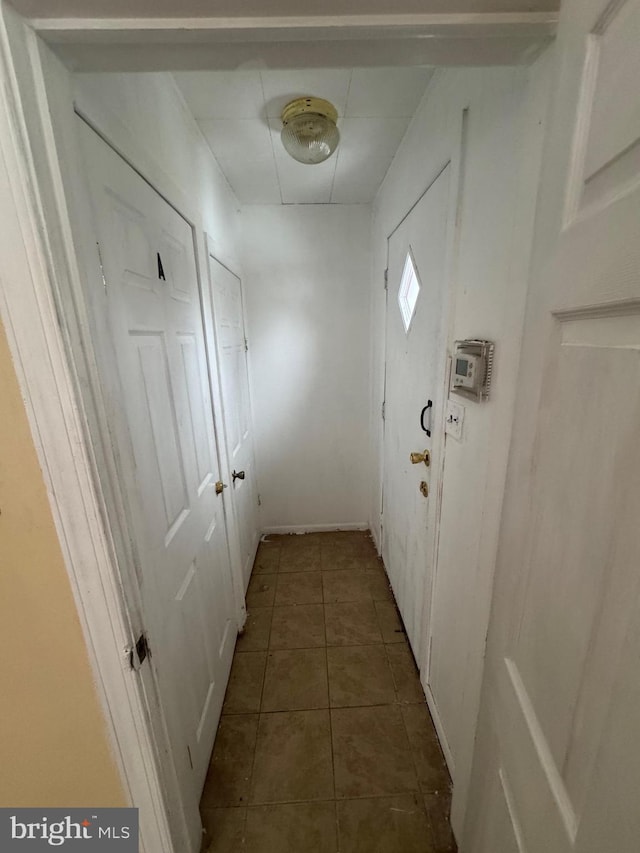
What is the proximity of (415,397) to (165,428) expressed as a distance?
1.01 meters

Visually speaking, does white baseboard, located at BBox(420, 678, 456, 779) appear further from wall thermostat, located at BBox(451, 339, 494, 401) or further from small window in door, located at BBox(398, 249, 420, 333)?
small window in door, located at BBox(398, 249, 420, 333)

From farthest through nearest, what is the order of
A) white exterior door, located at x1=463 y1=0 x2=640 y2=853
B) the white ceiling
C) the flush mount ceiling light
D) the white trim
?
the flush mount ceiling light, the white ceiling, the white trim, white exterior door, located at x1=463 y1=0 x2=640 y2=853

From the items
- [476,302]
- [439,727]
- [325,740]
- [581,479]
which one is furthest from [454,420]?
[325,740]

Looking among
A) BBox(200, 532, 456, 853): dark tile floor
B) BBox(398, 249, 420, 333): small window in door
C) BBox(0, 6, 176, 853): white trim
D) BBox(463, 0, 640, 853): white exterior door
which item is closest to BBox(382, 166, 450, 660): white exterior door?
BBox(398, 249, 420, 333): small window in door

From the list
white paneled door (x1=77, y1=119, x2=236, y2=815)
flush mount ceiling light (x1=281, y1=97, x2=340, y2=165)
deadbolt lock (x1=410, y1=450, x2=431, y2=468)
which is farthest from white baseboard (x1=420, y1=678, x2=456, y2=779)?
flush mount ceiling light (x1=281, y1=97, x2=340, y2=165)

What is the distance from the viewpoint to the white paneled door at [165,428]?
0.74 meters

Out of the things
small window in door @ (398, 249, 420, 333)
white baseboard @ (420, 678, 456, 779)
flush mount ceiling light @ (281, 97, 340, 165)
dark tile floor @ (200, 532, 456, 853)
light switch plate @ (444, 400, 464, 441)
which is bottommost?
dark tile floor @ (200, 532, 456, 853)

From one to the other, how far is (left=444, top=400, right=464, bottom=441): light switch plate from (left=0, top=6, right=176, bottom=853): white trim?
3.13 ft

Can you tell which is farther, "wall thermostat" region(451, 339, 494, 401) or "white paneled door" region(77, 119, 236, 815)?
"wall thermostat" region(451, 339, 494, 401)

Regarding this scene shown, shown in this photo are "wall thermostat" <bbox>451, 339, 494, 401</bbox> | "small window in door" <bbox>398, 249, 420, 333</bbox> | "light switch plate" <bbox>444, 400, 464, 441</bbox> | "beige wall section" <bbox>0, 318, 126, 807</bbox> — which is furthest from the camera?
"small window in door" <bbox>398, 249, 420, 333</bbox>

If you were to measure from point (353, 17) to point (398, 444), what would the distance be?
152cm

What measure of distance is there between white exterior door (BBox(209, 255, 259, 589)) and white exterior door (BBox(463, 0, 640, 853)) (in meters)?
1.31

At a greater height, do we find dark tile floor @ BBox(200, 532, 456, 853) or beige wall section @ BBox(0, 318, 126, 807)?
beige wall section @ BBox(0, 318, 126, 807)

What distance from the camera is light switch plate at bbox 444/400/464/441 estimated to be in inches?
40.7
